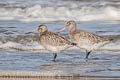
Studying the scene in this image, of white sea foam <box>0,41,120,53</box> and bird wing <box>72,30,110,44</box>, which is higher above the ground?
bird wing <box>72,30,110,44</box>

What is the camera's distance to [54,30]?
16375 mm

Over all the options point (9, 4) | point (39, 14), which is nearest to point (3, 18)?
point (39, 14)

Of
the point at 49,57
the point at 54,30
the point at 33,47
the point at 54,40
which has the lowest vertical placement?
the point at 49,57

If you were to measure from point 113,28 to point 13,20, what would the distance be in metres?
4.35

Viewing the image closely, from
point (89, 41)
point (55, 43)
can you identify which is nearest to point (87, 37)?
point (89, 41)

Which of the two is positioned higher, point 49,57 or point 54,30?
point 54,30

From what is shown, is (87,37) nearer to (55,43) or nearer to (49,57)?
(55,43)

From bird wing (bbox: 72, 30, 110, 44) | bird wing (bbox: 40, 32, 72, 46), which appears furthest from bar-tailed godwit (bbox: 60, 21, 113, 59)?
bird wing (bbox: 40, 32, 72, 46)

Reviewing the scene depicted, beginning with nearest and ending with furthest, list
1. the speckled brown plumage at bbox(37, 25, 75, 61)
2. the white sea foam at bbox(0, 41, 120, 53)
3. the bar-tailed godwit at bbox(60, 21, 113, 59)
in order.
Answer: the speckled brown plumage at bbox(37, 25, 75, 61) < the bar-tailed godwit at bbox(60, 21, 113, 59) < the white sea foam at bbox(0, 41, 120, 53)

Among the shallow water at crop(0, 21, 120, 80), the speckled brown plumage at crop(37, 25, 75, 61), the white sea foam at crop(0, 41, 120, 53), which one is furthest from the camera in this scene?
the white sea foam at crop(0, 41, 120, 53)

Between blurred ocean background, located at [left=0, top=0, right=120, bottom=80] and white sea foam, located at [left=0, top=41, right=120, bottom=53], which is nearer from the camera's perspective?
blurred ocean background, located at [left=0, top=0, right=120, bottom=80]

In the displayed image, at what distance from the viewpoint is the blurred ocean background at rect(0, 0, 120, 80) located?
1045 cm

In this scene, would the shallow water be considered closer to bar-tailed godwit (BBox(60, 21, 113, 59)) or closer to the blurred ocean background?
the blurred ocean background

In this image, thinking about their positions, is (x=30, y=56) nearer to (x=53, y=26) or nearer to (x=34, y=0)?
(x=53, y=26)
